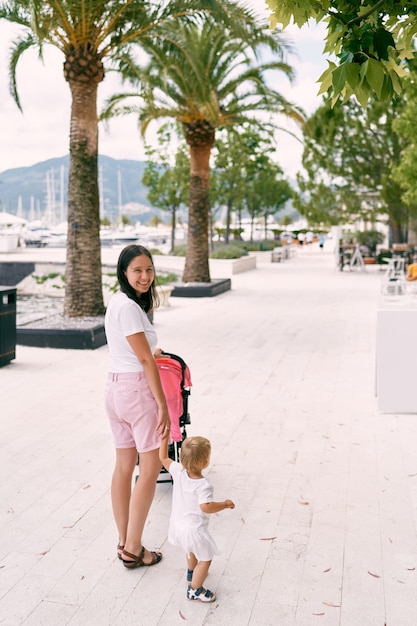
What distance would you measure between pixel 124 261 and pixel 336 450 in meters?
3.06

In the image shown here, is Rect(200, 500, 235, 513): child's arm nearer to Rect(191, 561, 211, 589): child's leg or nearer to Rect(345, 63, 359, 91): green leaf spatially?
Rect(191, 561, 211, 589): child's leg

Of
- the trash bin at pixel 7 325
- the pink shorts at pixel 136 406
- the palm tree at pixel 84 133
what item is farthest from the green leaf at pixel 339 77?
the palm tree at pixel 84 133

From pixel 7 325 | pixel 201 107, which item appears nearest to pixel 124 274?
pixel 7 325

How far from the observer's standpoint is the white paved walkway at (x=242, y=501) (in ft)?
11.9

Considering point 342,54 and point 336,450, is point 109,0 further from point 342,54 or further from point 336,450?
point 342,54

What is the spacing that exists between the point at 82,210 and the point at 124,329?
28.7ft

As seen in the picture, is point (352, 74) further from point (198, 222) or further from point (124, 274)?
point (198, 222)

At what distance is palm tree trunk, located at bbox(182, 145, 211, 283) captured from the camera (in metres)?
19.3

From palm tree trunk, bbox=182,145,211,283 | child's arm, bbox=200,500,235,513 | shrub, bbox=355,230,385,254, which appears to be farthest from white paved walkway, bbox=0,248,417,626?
shrub, bbox=355,230,385,254

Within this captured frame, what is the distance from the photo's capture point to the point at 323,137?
30.8 metres

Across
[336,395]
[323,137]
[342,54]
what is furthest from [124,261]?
[323,137]

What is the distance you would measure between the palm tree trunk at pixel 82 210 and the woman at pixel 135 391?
830 cm

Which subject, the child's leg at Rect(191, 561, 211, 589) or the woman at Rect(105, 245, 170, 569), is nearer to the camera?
the child's leg at Rect(191, 561, 211, 589)

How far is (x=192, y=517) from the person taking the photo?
3639 millimetres
